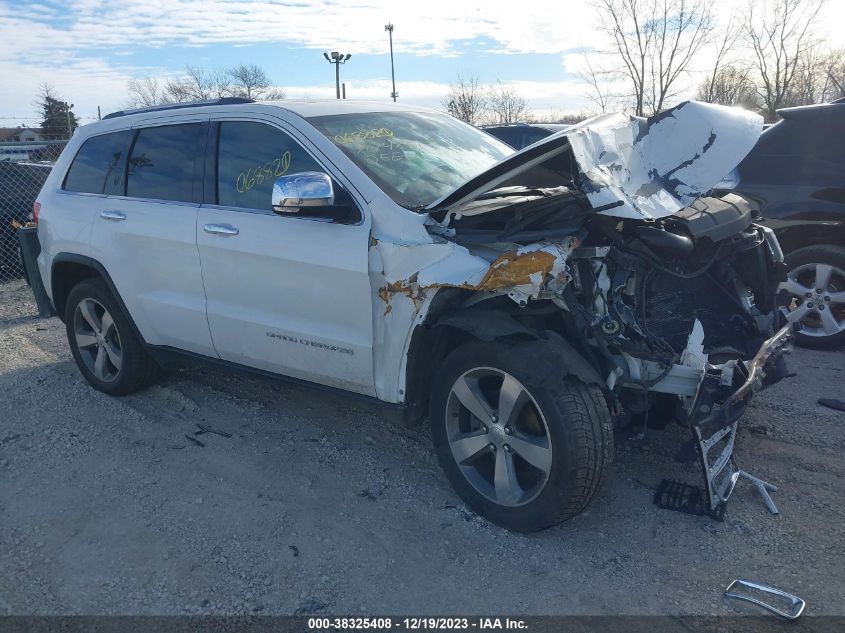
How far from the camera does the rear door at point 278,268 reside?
3.55 m

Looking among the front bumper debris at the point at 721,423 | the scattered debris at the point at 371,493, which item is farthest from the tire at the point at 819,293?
the scattered debris at the point at 371,493

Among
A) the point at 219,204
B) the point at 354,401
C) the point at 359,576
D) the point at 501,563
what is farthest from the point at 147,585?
the point at 219,204

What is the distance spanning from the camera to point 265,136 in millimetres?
3975

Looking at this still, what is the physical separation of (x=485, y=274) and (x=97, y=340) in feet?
11.1

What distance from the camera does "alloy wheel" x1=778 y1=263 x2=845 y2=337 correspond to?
5434 millimetres

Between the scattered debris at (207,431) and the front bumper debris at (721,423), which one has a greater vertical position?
the front bumper debris at (721,423)

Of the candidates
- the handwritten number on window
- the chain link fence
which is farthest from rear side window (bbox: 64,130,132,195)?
the chain link fence

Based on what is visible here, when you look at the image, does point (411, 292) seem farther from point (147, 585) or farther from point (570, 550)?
point (147, 585)

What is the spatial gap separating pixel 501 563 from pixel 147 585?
1.53 m

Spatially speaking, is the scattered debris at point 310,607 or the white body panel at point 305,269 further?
the white body panel at point 305,269

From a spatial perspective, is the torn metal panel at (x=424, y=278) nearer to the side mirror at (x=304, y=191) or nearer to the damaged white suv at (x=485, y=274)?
the damaged white suv at (x=485, y=274)

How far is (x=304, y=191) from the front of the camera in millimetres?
3332

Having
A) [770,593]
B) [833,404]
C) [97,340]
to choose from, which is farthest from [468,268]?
[97,340]

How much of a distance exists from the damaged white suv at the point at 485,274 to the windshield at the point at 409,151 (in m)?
0.01
